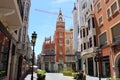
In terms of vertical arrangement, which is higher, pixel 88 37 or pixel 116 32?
pixel 88 37

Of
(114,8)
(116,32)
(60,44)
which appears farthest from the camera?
(60,44)

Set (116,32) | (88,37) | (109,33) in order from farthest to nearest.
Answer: (88,37) < (109,33) < (116,32)

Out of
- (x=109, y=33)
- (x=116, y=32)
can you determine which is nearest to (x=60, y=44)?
(x=109, y=33)

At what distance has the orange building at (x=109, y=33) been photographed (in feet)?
65.8

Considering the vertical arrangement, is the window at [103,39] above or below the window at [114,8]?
below

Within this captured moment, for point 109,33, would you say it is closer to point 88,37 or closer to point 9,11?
point 88,37

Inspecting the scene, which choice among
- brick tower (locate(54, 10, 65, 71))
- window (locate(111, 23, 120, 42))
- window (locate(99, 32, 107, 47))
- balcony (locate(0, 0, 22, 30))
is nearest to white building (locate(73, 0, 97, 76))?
window (locate(99, 32, 107, 47))

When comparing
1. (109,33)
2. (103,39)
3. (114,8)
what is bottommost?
(103,39)

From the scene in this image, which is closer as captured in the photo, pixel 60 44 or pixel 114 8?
pixel 114 8

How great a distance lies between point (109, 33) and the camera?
72.6ft

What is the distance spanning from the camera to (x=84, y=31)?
108 feet

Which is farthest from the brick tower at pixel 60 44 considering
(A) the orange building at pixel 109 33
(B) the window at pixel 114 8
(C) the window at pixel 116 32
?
(B) the window at pixel 114 8

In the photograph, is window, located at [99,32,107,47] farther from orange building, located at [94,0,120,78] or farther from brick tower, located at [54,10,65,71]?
brick tower, located at [54,10,65,71]

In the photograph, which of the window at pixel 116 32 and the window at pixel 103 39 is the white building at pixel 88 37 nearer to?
the window at pixel 103 39
